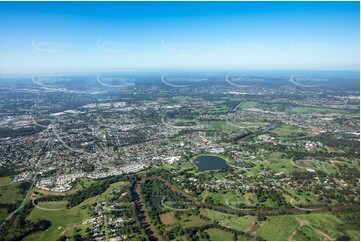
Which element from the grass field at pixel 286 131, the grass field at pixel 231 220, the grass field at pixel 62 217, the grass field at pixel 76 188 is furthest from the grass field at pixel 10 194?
the grass field at pixel 286 131

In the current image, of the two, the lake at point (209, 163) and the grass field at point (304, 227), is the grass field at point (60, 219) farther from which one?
the grass field at point (304, 227)

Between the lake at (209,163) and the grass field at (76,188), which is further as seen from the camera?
the lake at (209,163)

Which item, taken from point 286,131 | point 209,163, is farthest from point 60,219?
point 286,131

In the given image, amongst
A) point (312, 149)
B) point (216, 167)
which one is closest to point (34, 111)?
point (216, 167)

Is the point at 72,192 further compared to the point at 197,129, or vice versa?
the point at 197,129

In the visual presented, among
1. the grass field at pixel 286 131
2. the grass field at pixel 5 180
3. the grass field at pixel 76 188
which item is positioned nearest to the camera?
the grass field at pixel 76 188

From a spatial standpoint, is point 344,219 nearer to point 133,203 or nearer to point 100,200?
point 133,203

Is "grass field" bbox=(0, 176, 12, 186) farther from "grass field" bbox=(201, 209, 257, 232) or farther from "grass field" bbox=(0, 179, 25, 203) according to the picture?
"grass field" bbox=(201, 209, 257, 232)

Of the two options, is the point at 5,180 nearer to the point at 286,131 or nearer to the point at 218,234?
the point at 218,234
